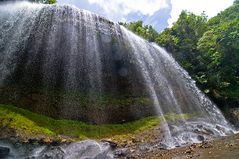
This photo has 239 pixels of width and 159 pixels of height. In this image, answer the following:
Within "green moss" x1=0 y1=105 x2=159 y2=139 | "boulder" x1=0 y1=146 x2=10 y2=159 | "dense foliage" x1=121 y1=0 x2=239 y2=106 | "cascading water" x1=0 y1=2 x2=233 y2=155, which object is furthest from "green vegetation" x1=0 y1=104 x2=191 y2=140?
"dense foliage" x1=121 y1=0 x2=239 y2=106

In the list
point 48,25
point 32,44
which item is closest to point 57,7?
point 48,25

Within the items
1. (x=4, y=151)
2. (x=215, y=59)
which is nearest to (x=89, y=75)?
(x=4, y=151)

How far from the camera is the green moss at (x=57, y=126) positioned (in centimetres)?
2016

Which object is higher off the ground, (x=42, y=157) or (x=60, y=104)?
(x=60, y=104)

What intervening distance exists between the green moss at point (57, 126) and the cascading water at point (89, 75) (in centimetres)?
171

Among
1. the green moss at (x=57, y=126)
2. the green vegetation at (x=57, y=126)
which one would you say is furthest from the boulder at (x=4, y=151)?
the green moss at (x=57, y=126)

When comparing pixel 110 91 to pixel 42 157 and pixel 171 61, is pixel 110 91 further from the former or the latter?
pixel 42 157

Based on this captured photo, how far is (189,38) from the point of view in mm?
51188

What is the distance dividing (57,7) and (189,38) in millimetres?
25463

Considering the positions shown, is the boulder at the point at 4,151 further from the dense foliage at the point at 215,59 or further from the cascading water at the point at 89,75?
the dense foliage at the point at 215,59

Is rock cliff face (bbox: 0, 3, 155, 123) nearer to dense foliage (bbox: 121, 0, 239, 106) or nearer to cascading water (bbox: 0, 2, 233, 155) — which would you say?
cascading water (bbox: 0, 2, 233, 155)

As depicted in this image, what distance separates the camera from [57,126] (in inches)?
870

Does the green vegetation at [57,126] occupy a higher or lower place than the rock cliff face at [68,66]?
lower

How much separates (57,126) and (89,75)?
8695mm
